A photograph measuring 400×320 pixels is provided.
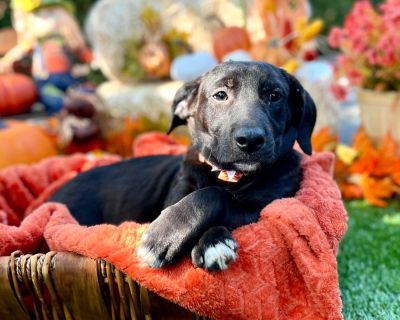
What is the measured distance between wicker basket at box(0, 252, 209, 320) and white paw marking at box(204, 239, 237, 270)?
22cm

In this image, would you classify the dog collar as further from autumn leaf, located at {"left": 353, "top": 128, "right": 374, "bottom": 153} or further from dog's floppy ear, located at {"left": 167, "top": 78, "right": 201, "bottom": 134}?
autumn leaf, located at {"left": 353, "top": 128, "right": 374, "bottom": 153}

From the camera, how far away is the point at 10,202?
9.62ft

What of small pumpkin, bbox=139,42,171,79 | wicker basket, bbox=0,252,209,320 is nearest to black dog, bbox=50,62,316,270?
wicker basket, bbox=0,252,209,320

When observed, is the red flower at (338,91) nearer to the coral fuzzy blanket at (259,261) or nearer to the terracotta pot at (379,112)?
the terracotta pot at (379,112)

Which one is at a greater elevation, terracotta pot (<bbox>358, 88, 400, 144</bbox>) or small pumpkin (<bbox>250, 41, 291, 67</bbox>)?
small pumpkin (<bbox>250, 41, 291, 67</bbox>)

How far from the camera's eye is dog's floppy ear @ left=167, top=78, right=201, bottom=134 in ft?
7.61

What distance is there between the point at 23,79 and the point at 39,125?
0.54 metres

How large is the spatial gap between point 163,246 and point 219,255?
195 millimetres

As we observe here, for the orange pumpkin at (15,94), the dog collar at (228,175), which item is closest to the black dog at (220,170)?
the dog collar at (228,175)

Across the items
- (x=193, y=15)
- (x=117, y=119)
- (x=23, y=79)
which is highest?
(x=193, y=15)

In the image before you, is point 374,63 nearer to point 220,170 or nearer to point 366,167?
point 366,167

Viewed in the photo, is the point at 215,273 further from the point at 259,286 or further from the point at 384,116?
the point at 384,116

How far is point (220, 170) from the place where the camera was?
6.71ft

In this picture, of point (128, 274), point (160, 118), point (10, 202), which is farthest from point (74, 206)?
point (160, 118)
